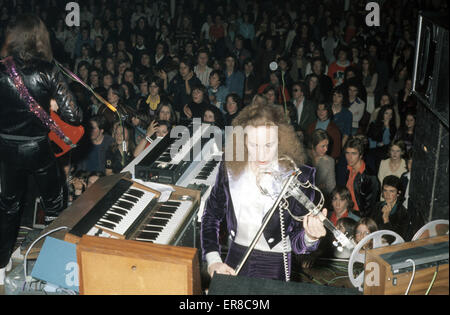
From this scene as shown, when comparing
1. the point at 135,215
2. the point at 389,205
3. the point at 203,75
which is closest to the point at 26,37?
the point at 135,215

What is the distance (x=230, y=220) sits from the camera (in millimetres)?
3086

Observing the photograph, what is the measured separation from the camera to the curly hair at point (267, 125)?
2.85 m

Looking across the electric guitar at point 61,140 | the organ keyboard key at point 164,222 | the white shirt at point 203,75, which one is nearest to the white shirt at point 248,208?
the organ keyboard key at point 164,222

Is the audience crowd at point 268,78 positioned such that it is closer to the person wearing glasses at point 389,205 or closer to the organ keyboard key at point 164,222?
the person wearing glasses at point 389,205

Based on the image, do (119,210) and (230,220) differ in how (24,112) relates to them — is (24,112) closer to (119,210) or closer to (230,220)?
(119,210)

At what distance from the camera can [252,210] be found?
9.78 feet

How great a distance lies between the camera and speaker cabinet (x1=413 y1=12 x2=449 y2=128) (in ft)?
7.42

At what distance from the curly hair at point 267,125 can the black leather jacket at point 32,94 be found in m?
1.69

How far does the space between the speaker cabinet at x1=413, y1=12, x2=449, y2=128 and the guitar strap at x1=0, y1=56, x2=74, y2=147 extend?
2.81m

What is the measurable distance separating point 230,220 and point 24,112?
2.01 meters

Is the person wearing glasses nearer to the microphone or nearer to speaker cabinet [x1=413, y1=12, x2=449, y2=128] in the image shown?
speaker cabinet [x1=413, y1=12, x2=449, y2=128]

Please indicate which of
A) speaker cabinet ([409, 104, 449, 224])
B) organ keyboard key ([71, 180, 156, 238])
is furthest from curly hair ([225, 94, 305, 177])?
organ keyboard key ([71, 180, 156, 238])
